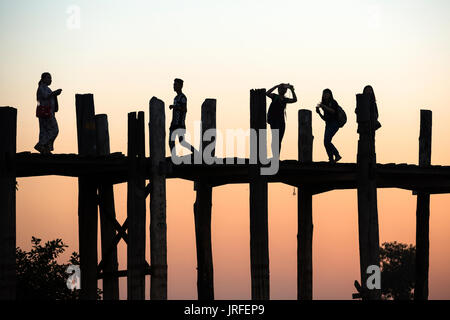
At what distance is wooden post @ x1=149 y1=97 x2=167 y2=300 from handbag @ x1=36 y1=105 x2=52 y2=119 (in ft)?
6.68

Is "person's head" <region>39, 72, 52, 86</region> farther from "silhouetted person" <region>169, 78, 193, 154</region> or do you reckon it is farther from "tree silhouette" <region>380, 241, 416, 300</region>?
"tree silhouette" <region>380, 241, 416, 300</region>

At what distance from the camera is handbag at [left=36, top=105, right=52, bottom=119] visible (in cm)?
2230

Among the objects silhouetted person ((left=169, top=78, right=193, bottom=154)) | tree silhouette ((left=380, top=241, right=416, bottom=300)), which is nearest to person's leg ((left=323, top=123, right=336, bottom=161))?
silhouetted person ((left=169, top=78, right=193, bottom=154))

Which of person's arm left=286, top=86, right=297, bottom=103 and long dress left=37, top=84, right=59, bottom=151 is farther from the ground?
person's arm left=286, top=86, right=297, bottom=103

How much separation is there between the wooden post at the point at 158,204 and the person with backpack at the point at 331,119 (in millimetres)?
3892

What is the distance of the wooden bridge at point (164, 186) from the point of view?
69.4ft

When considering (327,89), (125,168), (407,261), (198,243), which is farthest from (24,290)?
(407,261)

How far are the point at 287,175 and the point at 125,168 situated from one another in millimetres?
3848

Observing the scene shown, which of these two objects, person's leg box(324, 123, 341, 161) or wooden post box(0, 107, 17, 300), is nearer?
wooden post box(0, 107, 17, 300)

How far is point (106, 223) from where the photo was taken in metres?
24.8
